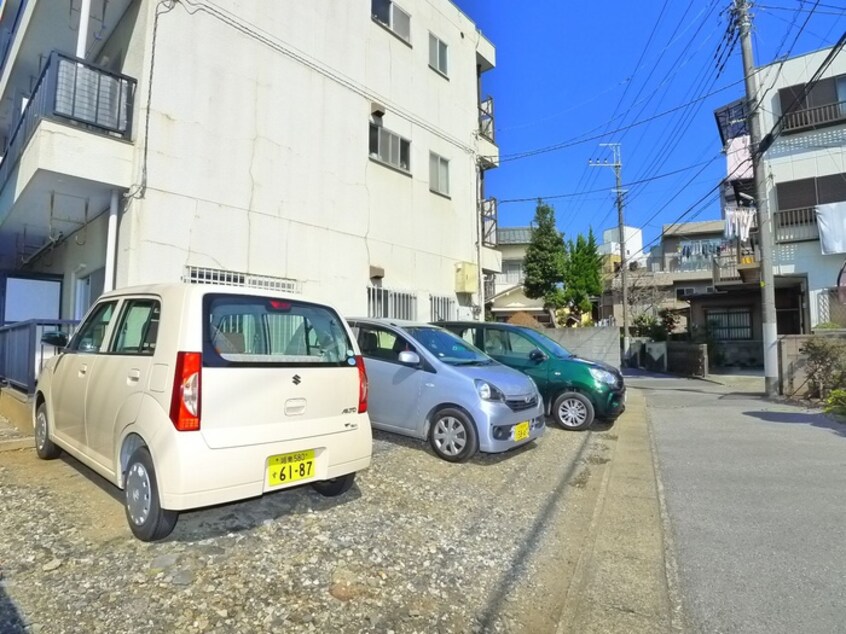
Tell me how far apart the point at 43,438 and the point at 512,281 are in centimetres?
3090

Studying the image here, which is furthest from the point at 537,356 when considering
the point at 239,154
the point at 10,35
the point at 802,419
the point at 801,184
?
the point at 801,184

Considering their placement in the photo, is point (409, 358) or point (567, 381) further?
point (567, 381)

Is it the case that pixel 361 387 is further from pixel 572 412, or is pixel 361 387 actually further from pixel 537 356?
pixel 572 412

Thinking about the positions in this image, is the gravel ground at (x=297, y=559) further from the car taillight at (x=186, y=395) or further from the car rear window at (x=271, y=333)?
the car rear window at (x=271, y=333)

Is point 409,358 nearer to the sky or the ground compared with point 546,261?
nearer to the ground

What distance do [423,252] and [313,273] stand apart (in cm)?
340

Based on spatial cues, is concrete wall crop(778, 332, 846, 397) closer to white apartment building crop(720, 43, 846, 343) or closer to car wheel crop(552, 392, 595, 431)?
car wheel crop(552, 392, 595, 431)

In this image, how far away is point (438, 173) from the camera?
12203 millimetres

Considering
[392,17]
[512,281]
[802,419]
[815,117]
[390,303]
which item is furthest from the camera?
[512,281]

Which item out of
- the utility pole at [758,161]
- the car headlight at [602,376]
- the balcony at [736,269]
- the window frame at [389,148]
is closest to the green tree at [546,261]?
the balcony at [736,269]

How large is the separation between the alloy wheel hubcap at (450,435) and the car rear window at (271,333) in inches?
74.8

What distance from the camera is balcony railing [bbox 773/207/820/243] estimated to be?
16875mm

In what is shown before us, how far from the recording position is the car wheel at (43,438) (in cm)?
467

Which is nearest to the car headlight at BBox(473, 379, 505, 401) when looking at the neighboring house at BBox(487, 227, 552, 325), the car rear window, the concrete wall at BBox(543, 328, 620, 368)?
the car rear window
